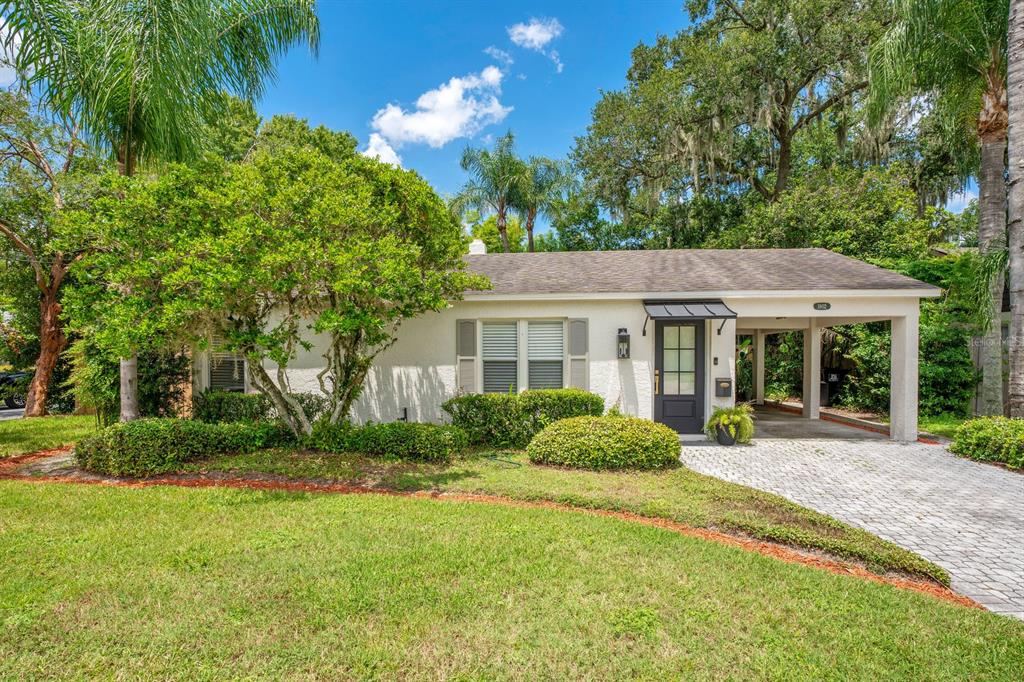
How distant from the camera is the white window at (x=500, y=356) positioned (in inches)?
385

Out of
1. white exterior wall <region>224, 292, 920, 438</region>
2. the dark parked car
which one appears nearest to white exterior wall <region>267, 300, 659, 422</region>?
white exterior wall <region>224, 292, 920, 438</region>

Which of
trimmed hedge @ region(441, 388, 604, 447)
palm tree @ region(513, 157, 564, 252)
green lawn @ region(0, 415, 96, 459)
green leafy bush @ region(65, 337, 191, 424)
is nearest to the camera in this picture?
trimmed hedge @ region(441, 388, 604, 447)

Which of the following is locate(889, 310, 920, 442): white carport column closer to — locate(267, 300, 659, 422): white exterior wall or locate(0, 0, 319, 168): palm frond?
locate(267, 300, 659, 422): white exterior wall

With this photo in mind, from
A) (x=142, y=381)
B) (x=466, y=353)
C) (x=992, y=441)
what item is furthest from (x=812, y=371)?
(x=142, y=381)

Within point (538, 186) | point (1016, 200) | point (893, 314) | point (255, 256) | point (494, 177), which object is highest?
point (494, 177)

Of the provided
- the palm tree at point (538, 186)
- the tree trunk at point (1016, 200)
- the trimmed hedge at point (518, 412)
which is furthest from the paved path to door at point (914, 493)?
the palm tree at point (538, 186)

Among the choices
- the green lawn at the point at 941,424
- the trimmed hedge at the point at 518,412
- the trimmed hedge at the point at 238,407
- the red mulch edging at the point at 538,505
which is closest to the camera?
the red mulch edging at the point at 538,505

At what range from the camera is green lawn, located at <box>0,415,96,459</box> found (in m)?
9.00

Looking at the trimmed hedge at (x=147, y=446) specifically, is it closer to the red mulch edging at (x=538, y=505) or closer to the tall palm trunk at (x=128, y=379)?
the red mulch edging at (x=538, y=505)

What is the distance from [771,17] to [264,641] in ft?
79.3

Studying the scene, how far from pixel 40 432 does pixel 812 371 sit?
1934cm

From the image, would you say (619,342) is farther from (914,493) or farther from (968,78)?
(968,78)

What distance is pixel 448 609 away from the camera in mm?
3314

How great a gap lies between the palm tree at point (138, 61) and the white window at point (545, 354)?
6669mm
